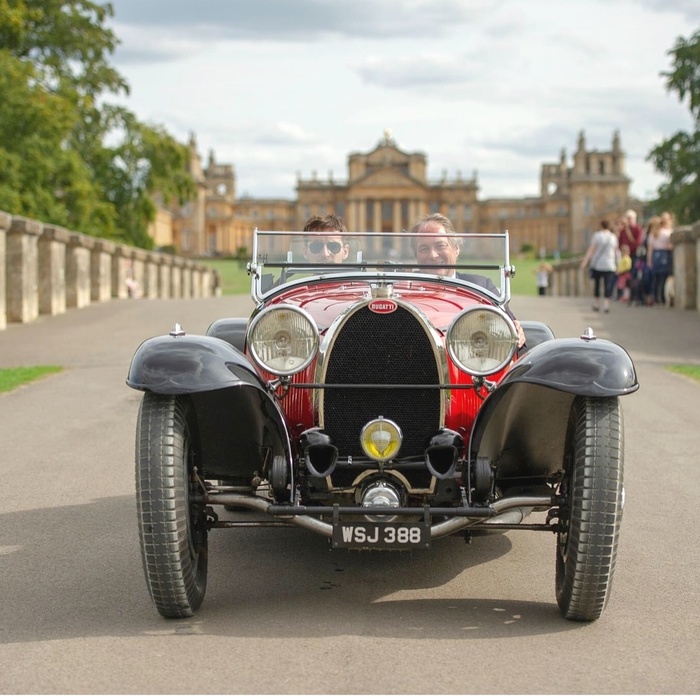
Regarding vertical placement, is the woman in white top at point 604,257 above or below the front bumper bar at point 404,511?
above

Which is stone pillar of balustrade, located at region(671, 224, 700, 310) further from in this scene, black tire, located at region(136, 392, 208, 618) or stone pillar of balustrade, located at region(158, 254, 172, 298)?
black tire, located at region(136, 392, 208, 618)

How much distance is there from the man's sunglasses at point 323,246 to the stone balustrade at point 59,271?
1361cm

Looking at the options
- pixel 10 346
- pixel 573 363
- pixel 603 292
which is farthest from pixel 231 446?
pixel 603 292

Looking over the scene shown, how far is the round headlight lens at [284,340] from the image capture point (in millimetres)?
5816

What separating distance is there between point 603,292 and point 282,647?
2003cm

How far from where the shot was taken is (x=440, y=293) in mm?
6594

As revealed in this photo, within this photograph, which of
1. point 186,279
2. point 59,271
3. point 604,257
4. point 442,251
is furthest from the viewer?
point 186,279

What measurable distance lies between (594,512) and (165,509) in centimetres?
175

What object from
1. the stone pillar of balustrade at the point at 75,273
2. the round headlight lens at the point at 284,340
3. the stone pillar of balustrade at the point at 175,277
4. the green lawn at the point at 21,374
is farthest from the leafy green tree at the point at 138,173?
the round headlight lens at the point at 284,340

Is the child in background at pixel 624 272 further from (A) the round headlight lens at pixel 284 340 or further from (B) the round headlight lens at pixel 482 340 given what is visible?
(A) the round headlight lens at pixel 284 340

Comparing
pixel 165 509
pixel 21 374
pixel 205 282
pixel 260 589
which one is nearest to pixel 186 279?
pixel 205 282

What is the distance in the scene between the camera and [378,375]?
5.79 m

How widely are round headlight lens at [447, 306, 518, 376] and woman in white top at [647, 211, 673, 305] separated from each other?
19344 millimetres

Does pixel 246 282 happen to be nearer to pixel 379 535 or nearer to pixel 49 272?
pixel 49 272
